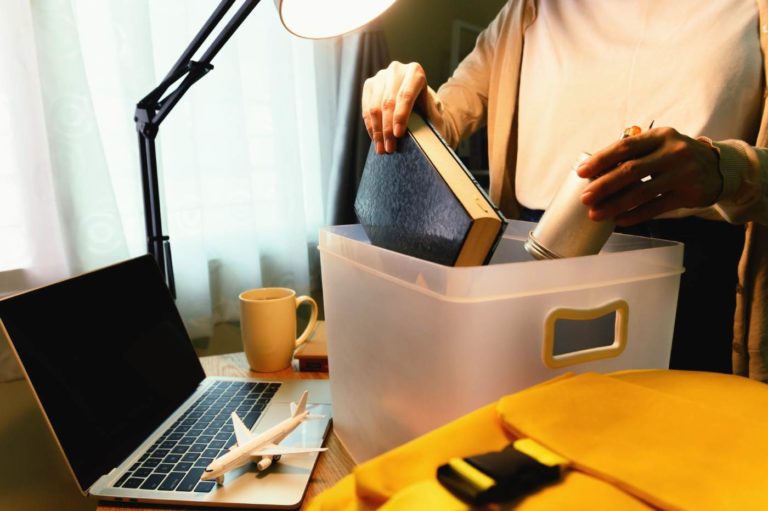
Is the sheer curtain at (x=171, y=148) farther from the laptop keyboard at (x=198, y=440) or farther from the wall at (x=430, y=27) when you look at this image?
the laptop keyboard at (x=198, y=440)

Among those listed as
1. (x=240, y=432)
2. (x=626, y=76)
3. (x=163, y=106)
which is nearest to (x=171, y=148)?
(x=163, y=106)

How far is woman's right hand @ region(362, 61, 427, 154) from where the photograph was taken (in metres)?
0.50

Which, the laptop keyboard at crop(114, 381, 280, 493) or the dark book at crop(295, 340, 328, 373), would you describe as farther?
the dark book at crop(295, 340, 328, 373)

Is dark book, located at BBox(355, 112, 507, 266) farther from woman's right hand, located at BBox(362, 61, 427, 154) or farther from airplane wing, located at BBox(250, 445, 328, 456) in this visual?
airplane wing, located at BBox(250, 445, 328, 456)

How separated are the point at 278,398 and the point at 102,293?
0.83 feet

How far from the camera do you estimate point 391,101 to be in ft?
1.74

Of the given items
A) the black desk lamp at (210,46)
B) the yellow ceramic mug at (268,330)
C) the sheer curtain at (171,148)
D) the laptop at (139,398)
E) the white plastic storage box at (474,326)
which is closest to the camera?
the white plastic storage box at (474,326)

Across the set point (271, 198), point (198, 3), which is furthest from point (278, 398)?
point (198, 3)

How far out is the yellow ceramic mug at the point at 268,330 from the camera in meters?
0.73

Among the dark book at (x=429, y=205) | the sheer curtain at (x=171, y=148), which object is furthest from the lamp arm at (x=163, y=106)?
the sheer curtain at (x=171, y=148)

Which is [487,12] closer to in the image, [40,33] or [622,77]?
[622,77]

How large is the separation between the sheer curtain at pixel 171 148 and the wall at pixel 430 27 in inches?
17.5

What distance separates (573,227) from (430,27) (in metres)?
1.83

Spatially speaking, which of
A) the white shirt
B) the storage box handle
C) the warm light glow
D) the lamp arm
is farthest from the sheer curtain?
the storage box handle
